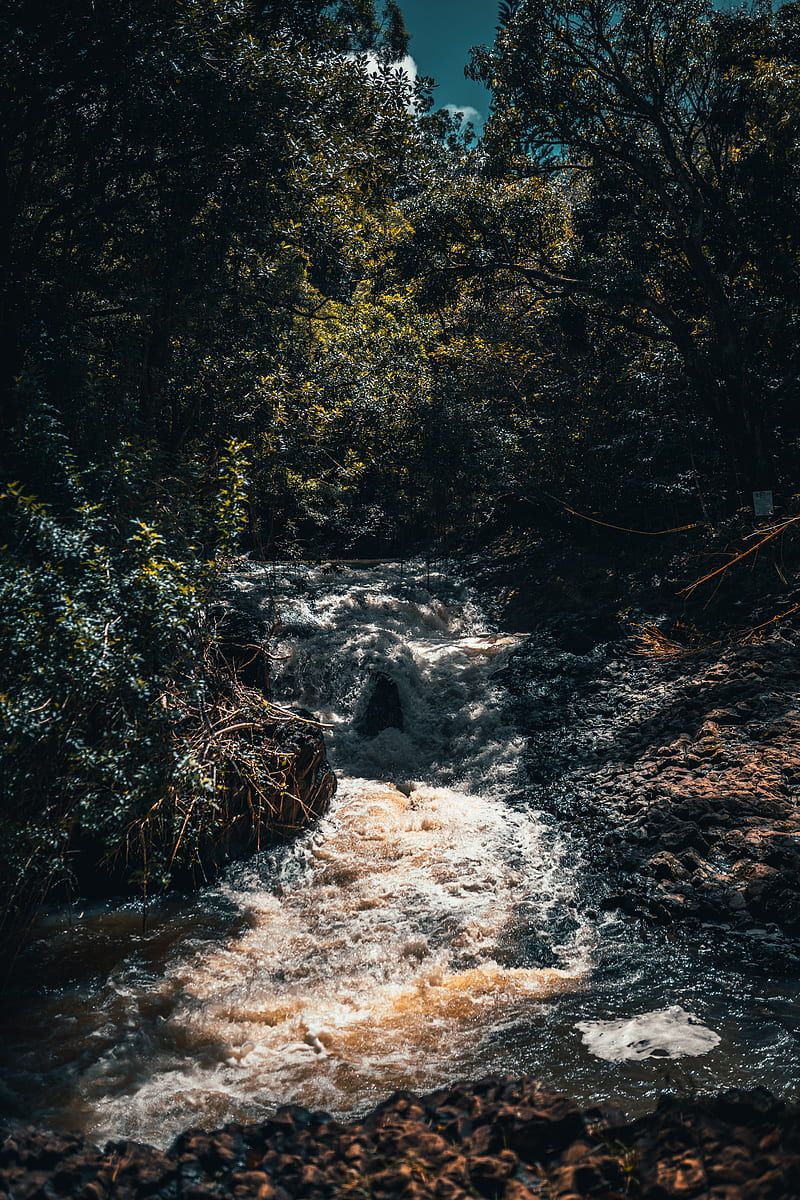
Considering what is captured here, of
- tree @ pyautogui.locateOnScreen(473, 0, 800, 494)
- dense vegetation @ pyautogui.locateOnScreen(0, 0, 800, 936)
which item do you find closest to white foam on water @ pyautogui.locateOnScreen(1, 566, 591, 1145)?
dense vegetation @ pyautogui.locateOnScreen(0, 0, 800, 936)

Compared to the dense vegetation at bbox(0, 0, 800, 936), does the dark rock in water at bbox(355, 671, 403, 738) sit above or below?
below

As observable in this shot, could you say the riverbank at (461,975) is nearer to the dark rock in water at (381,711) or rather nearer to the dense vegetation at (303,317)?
the dark rock in water at (381,711)

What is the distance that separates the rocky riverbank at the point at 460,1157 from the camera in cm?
278

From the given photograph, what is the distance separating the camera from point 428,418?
1669 cm

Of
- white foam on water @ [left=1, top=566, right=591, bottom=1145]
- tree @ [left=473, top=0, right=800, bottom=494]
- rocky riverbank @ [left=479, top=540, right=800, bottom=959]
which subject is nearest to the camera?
white foam on water @ [left=1, top=566, right=591, bottom=1145]

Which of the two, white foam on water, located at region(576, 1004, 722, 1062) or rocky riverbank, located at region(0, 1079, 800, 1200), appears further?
white foam on water, located at region(576, 1004, 722, 1062)

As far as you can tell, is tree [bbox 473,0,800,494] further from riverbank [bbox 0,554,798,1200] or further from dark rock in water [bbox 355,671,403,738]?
dark rock in water [bbox 355,671,403,738]

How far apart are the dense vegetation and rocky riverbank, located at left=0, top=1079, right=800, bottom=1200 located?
2053mm

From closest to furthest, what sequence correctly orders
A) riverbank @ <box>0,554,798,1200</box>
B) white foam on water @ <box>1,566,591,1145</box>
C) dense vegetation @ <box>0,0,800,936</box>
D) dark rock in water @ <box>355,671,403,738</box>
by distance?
1. riverbank @ <box>0,554,798,1200</box>
2. white foam on water @ <box>1,566,591,1145</box>
3. dense vegetation @ <box>0,0,800,936</box>
4. dark rock in water @ <box>355,671,403,738</box>

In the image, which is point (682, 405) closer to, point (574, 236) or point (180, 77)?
point (574, 236)

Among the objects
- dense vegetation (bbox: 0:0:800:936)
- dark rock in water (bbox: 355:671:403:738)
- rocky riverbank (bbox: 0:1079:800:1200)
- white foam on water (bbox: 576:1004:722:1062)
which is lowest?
white foam on water (bbox: 576:1004:722:1062)

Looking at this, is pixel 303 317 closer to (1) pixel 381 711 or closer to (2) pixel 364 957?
(1) pixel 381 711

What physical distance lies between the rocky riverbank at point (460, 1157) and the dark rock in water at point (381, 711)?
7.87 m

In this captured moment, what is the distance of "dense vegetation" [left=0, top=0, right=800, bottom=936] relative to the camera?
5266 mm
